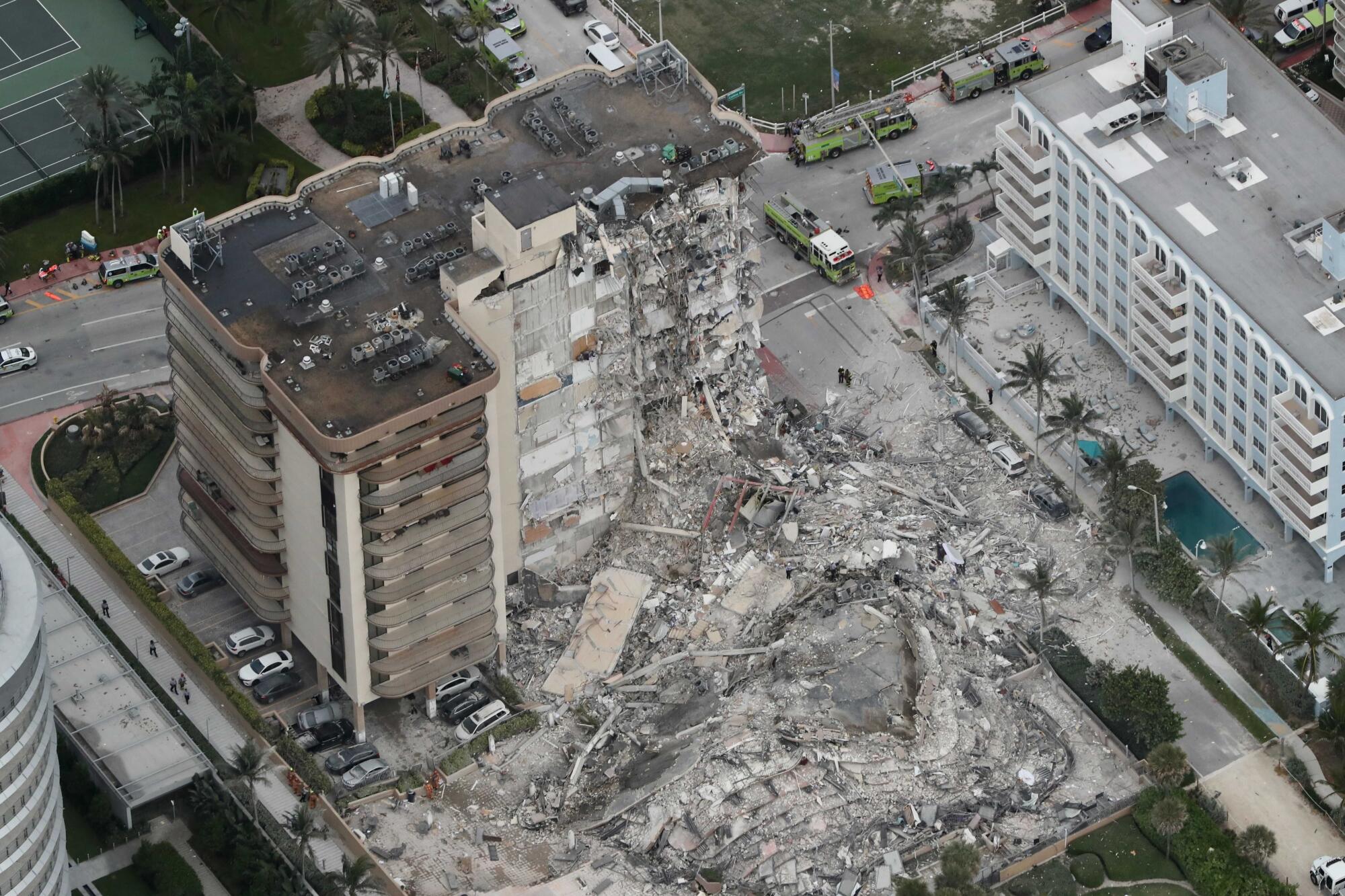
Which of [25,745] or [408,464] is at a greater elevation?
[408,464]

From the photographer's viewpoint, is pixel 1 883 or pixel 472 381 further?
pixel 472 381

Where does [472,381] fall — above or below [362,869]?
above

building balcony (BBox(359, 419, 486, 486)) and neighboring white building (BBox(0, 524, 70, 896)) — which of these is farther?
building balcony (BBox(359, 419, 486, 486))

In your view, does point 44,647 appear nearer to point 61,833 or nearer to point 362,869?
point 61,833

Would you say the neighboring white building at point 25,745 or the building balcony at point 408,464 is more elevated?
the building balcony at point 408,464

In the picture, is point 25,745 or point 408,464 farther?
point 408,464

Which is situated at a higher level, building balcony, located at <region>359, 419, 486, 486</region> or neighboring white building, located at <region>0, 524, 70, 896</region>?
building balcony, located at <region>359, 419, 486, 486</region>

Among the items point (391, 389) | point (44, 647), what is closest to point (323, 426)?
point (391, 389)

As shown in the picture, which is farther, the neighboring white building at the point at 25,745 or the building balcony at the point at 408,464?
the building balcony at the point at 408,464
